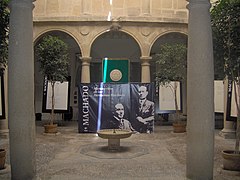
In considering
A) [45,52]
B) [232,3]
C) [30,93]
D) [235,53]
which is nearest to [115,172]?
[30,93]

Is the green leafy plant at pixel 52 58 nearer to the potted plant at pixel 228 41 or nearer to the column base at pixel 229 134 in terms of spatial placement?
the column base at pixel 229 134

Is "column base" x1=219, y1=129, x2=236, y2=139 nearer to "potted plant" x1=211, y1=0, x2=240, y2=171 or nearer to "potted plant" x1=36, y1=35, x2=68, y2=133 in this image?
"potted plant" x1=211, y1=0, x2=240, y2=171

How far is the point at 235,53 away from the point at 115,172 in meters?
3.25

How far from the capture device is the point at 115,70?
50.5 ft

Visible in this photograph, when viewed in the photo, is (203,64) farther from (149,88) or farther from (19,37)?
(149,88)

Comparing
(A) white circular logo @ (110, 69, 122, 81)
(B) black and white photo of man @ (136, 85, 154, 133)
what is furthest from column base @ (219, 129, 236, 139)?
(A) white circular logo @ (110, 69, 122, 81)

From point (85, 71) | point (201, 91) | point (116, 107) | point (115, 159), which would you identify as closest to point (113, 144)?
point (115, 159)

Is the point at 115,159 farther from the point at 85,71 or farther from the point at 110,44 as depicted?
the point at 110,44

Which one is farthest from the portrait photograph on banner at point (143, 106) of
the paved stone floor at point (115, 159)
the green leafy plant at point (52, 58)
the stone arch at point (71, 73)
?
the stone arch at point (71, 73)

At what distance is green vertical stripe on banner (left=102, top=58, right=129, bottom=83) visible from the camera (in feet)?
50.3

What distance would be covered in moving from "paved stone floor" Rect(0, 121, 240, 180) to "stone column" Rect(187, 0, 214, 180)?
0.79 m

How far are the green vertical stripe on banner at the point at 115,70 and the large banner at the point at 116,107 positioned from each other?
10.5 feet

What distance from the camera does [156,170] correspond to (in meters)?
6.25

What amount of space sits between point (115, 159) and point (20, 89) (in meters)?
3.39
